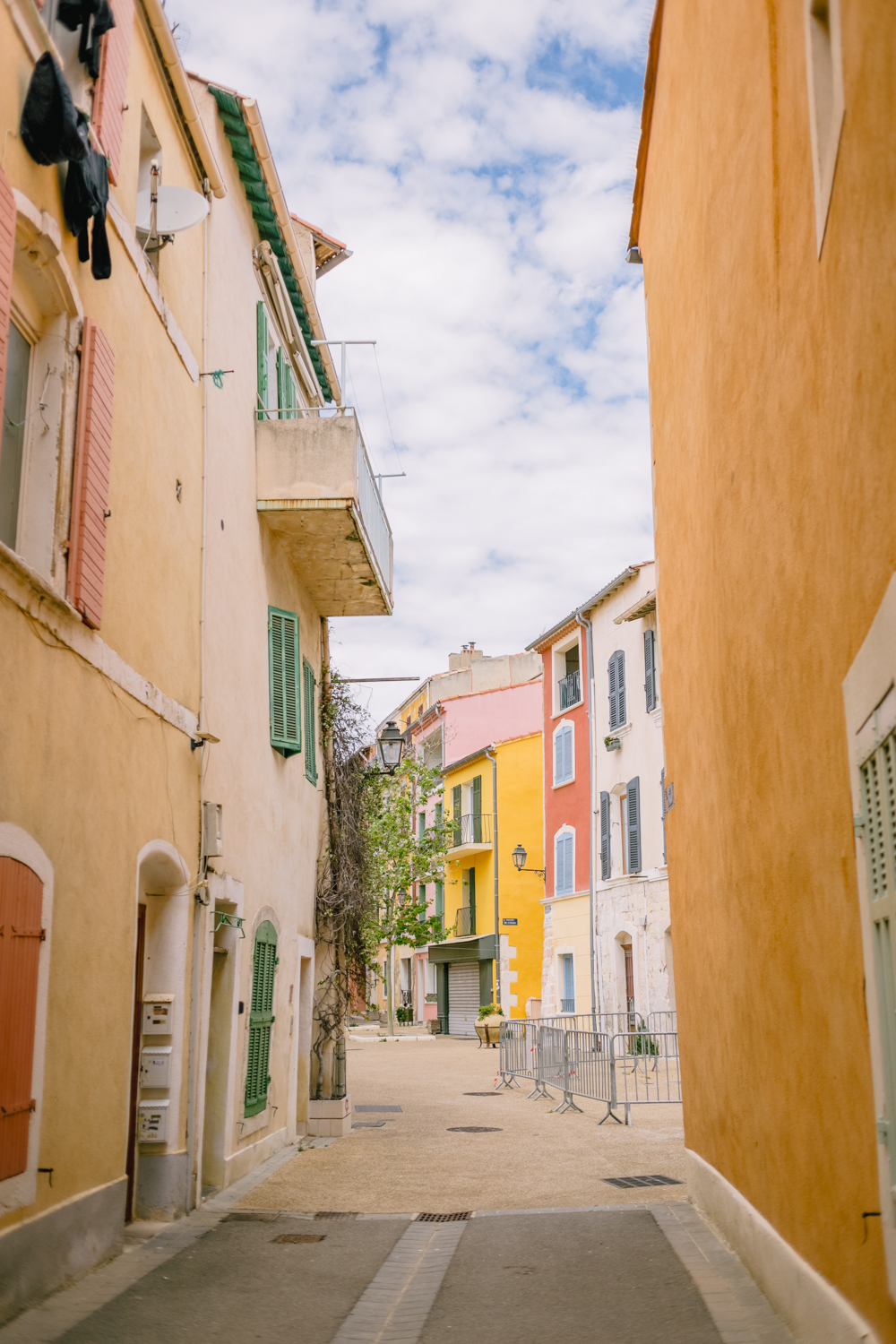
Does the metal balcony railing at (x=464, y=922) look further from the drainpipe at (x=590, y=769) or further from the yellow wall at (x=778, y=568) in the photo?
the yellow wall at (x=778, y=568)

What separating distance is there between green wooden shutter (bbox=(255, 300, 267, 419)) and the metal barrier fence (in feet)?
26.6

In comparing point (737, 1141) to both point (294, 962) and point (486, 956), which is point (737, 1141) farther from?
point (486, 956)

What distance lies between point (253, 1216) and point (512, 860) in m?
31.0

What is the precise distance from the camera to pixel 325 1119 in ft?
46.3

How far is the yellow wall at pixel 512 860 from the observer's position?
38.8 m

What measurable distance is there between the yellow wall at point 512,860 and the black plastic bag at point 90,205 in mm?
33062

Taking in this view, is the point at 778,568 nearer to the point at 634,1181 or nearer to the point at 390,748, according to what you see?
the point at 634,1181

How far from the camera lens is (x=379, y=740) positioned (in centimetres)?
1619

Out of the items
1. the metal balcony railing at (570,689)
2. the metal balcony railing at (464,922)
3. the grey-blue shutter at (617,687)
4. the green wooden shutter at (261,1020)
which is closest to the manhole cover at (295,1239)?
the green wooden shutter at (261,1020)

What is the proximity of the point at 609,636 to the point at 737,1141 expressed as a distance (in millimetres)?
22074

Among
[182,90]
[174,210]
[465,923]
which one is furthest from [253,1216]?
[465,923]

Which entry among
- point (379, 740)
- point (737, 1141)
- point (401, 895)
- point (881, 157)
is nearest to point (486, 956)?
point (401, 895)

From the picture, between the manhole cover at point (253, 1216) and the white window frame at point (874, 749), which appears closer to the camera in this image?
the white window frame at point (874, 749)

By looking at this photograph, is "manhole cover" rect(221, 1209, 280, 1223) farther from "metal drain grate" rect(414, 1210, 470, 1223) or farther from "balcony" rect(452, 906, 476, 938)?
"balcony" rect(452, 906, 476, 938)
